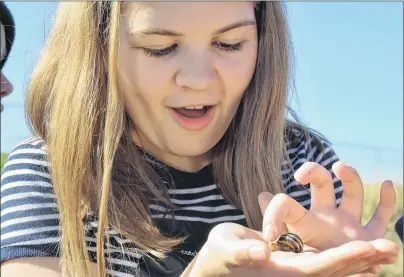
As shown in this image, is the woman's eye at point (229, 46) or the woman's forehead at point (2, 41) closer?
the woman's eye at point (229, 46)

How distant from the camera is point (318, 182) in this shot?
A: 119cm

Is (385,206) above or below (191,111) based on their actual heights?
below

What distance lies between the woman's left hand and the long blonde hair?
0.39m

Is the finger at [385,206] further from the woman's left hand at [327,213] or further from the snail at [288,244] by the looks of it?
the snail at [288,244]

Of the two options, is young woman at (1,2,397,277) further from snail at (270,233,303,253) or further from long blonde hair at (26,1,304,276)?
snail at (270,233,303,253)

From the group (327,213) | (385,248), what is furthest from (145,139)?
(385,248)

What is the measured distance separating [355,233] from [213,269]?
0.92 feet

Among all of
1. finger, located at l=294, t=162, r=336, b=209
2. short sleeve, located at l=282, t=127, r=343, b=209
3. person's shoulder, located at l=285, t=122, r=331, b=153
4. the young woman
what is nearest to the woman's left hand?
finger, located at l=294, t=162, r=336, b=209

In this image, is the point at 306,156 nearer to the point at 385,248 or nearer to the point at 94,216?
the point at 94,216

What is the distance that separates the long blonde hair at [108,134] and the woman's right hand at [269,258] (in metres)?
0.41

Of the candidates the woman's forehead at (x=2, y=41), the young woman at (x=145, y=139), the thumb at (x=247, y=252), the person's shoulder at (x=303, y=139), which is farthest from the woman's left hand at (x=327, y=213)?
the woman's forehead at (x=2, y=41)

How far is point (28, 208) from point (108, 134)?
0.80ft

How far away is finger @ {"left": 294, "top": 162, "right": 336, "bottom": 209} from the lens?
3.80 feet

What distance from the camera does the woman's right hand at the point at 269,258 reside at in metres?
0.98
